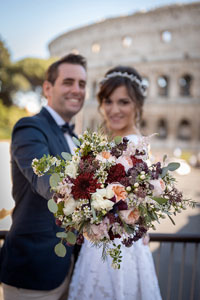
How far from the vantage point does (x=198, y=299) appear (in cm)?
318

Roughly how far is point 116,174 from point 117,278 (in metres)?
1.14

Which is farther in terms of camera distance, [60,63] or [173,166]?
[60,63]

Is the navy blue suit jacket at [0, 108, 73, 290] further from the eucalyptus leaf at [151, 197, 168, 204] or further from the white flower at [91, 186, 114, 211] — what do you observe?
the eucalyptus leaf at [151, 197, 168, 204]

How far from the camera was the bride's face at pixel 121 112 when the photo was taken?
2395 mm

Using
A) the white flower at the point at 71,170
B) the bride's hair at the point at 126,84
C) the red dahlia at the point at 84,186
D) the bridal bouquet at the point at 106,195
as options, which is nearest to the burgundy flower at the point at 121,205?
the bridal bouquet at the point at 106,195

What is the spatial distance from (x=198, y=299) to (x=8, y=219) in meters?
2.80

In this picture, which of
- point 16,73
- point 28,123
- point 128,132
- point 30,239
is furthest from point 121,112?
point 16,73

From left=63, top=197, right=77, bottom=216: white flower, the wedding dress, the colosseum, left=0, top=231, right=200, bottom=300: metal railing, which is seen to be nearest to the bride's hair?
left=0, top=231, right=200, bottom=300: metal railing

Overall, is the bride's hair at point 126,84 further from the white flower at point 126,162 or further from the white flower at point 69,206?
the white flower at point 69,206

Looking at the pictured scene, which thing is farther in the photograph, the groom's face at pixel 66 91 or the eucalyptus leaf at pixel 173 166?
the groom's face at pixel 66 91

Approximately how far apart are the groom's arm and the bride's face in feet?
2.77

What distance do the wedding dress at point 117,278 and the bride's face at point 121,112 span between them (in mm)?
1137

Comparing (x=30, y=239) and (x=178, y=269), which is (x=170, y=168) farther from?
(x=178, y=269)

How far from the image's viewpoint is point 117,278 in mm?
1763
